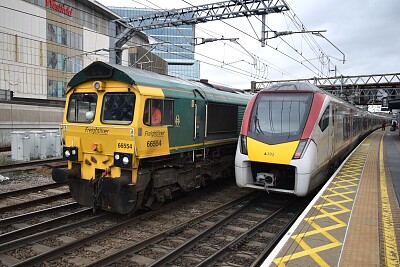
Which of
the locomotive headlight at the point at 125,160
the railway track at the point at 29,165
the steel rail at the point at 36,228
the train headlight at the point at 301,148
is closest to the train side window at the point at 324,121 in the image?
the train headlight at the point at 301,148

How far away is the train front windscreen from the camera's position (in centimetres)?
846

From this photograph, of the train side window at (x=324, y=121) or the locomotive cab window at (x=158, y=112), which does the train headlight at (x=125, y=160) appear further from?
the train side window at (x=324, y=121)

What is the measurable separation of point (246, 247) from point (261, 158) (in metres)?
2.50

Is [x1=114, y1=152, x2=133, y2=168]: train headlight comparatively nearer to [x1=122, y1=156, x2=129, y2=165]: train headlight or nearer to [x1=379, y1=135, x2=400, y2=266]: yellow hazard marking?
[x1=122, y1=156, x2=129, y2=165]: train headlight

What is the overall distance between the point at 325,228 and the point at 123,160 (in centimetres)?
414

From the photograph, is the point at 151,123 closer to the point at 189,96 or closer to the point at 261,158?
the point at 189,96

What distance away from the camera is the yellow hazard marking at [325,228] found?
452cm

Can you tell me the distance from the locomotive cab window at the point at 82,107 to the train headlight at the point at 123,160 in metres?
1.27

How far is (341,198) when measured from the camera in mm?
7598

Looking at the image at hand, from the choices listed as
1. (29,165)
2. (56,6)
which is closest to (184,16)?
(29,165)

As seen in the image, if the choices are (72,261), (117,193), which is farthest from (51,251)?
(117,193)

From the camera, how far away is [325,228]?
5.64 m

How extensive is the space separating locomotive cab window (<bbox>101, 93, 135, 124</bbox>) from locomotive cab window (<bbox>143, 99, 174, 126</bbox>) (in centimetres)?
33

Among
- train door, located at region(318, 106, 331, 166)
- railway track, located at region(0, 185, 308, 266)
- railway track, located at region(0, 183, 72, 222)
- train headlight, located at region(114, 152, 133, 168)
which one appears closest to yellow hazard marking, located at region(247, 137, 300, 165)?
train door, located at region(318, 106, 331, 166)
